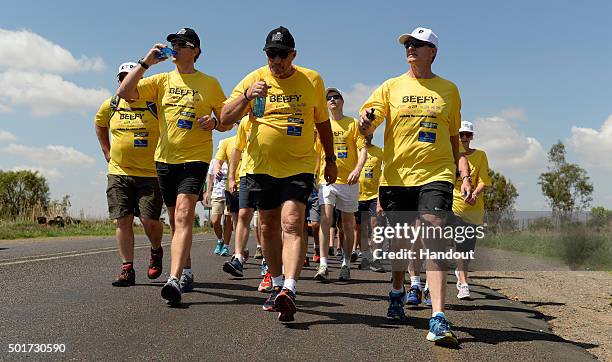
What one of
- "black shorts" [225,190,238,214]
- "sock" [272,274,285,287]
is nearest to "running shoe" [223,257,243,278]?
"sock" [272,274,285,287]

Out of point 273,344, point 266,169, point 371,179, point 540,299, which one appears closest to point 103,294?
point 266,169

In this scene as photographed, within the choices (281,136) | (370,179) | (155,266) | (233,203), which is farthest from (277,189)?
(370,179)

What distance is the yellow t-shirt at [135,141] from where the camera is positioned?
693 cm

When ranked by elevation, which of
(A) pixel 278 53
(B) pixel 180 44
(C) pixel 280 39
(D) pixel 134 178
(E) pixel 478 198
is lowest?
(E) pixel 478 198

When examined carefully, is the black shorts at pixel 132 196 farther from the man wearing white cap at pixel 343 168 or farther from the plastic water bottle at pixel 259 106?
the man wearing white cap at pixel 343 168

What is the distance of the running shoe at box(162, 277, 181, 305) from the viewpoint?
521 centimetres

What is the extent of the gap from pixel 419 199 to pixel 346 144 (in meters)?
4.02

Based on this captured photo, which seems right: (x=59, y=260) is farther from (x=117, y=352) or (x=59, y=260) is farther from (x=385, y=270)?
(x=117, y=352)

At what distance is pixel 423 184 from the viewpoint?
16.3 feet

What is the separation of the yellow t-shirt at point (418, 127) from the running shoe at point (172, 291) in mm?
1955

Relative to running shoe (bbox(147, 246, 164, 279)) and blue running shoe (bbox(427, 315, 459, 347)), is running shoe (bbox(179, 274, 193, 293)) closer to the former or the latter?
running shoe (bbox(147, 246, 164, 279))

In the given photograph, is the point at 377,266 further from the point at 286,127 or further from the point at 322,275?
the point at 286,127

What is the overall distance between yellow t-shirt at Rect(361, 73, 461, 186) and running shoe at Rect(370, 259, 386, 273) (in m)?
4.76

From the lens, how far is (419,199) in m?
5.02
